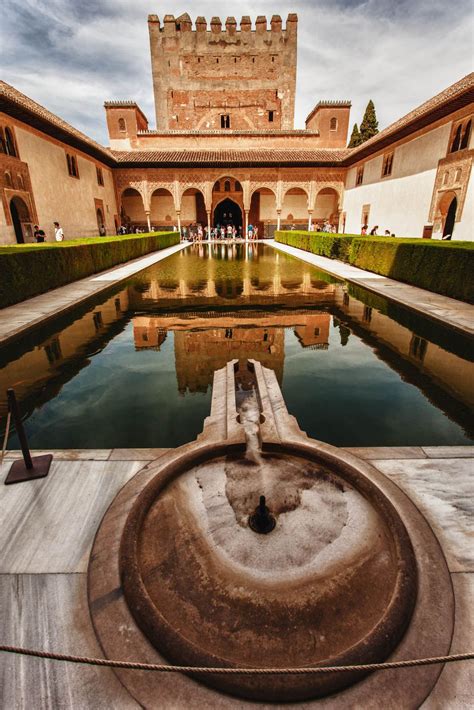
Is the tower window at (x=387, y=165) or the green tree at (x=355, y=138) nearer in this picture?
the tower window at (x=387, y=165)

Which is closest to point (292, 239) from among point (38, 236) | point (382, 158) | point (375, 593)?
point (382, 158)

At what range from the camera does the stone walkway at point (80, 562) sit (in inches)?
48.0

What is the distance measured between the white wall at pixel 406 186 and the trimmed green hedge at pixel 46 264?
13.5 meters

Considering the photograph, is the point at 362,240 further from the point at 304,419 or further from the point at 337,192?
the point at 337,192

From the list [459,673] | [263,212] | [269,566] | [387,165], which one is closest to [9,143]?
[269,566]

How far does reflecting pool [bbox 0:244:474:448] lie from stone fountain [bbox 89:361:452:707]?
0.73 meters

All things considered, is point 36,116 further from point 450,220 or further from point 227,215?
point 227,215

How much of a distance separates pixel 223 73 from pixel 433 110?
2771 cm

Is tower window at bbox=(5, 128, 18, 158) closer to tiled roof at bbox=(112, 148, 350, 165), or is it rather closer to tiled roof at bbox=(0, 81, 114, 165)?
tiled roof at bbox=(0, 81, 114, 165)

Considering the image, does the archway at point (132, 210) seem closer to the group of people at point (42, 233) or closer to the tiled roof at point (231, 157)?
the tiled roof at point (231, 157)

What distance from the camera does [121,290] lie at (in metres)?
8.89

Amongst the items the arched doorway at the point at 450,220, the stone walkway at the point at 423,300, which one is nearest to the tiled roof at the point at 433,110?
the arched doorway at the point at 450,220

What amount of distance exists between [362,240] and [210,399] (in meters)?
10.4

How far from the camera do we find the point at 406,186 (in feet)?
57.1
